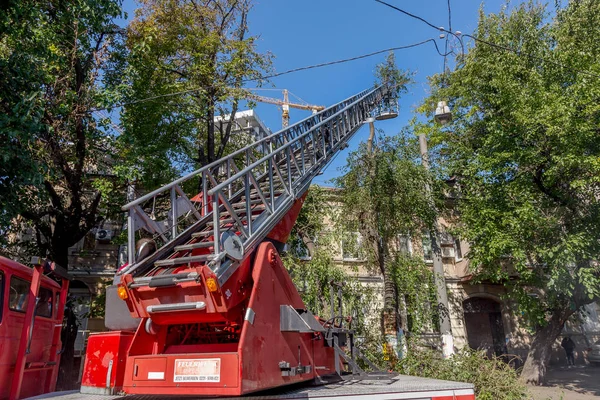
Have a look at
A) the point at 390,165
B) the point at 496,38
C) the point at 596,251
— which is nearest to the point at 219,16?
the point at 390,165

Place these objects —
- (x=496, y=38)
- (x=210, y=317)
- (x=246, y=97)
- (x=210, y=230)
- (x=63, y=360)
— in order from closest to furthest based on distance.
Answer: (x=210, y=317) → (x=210, y=230) → (x=63, y=360) → (x=246, y=97) → (x=496, y=38)

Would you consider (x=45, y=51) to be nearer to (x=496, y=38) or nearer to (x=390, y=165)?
(x=390, y=165)

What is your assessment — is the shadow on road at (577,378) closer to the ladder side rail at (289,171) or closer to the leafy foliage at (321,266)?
the leafy foliage at (321,266)

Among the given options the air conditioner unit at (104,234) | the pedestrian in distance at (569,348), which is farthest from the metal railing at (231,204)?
the pedestrian in distance at (569,348)

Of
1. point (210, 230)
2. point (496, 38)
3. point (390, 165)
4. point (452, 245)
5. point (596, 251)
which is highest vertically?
point (496, 38)

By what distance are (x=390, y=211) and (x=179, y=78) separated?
336 inches

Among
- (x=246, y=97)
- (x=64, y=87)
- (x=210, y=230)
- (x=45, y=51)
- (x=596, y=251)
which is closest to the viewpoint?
(x=210, y=230)

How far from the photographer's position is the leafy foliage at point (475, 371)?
871 centimetres

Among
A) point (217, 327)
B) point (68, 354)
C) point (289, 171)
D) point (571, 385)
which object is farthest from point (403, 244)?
point (217, 327)

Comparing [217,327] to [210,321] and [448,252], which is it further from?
[448,252]

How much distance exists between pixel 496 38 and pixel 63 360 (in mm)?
17902

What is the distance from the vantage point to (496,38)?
1609 centimetres

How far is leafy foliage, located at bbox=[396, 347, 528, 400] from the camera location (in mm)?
8711

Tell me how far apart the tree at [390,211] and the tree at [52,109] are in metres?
8.32
